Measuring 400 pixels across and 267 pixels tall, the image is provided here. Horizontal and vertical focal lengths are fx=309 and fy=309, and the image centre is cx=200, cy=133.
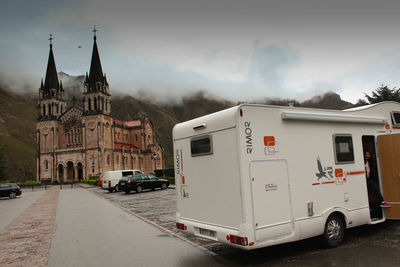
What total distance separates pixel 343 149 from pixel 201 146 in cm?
328

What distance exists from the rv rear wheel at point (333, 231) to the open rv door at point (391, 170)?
5.13ft

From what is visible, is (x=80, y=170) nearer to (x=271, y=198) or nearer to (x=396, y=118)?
(x=396, y=118)

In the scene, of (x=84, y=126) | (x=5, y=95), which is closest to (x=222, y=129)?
(x=84, y=126)

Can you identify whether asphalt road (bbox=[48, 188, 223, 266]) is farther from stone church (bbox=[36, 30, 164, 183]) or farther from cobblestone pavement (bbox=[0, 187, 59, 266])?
stone church (bbox=[36, 30, 164, 183])

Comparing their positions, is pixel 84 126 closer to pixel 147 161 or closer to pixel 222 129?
pixel 147 161

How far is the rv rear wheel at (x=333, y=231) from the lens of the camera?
20.9ft

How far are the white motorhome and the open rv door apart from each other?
0.8 inches

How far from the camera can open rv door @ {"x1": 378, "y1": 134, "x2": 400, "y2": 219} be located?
23.5 ft

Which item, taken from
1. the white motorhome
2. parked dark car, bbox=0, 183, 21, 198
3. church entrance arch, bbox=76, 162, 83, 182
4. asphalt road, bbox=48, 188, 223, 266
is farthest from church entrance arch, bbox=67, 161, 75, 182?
the white motorhome

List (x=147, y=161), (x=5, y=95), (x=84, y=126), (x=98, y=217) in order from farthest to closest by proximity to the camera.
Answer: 1. (x=5, y=95)
2. (x=147, y=161)
3. (x=84, y=126)
4. (x=98, y=217)

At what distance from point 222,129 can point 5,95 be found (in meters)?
231

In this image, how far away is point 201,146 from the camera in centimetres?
642

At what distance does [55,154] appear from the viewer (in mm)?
67625

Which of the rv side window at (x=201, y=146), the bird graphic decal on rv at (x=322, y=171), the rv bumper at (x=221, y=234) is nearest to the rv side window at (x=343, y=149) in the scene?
the bird graphic decal on rv at (x=322, y=171)
